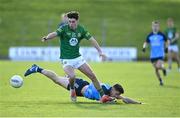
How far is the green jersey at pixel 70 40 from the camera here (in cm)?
1777

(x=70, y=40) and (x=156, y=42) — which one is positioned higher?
(x=70, y=40)

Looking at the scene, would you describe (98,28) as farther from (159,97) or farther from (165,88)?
(159,97)

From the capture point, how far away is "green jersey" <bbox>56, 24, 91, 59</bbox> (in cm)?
1777

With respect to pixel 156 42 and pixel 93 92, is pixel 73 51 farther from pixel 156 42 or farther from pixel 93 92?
pixel 156 42

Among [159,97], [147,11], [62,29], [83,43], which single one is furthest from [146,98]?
[147,11]

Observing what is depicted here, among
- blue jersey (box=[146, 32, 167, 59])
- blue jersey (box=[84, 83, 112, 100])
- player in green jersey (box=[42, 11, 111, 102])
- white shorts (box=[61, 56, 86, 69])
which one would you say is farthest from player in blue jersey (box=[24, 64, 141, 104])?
blue jersey (box=[146, 32, 167, 59])

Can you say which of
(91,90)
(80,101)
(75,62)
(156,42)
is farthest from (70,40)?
(156,42)

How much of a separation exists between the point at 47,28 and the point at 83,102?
35981 millimetres

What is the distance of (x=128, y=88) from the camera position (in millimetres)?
23594

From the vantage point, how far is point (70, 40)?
17.8 m

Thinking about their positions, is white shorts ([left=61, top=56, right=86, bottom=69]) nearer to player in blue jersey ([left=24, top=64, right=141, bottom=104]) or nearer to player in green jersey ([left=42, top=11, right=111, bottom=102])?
player in green jersey ([left=42, top=11, right=111, bottom=102])

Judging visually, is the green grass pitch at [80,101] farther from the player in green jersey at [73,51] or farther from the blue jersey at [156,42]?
the blue jersey at [156,42]

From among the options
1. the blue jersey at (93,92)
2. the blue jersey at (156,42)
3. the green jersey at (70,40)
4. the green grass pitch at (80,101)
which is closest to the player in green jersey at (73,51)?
the green jersey at (70,40)

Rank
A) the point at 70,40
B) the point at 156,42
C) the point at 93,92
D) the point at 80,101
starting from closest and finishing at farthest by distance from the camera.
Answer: the point at 70,40
the point at 93,92
the point at 80,101
the point at 156,42
